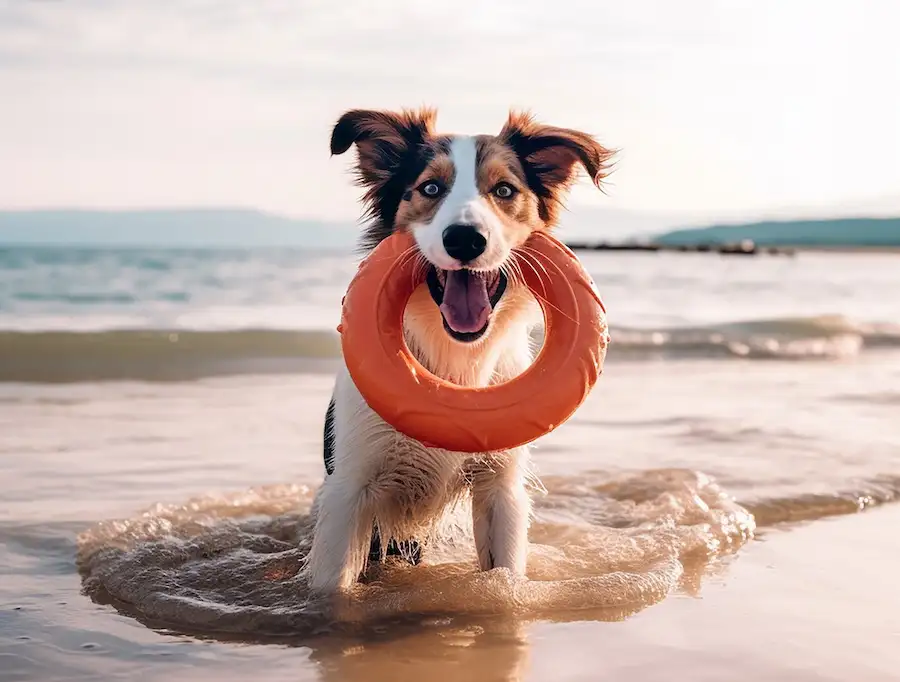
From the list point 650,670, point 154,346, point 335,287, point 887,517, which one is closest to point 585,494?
point 887,517

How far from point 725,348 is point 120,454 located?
31.6ft

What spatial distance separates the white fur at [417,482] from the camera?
4.84m

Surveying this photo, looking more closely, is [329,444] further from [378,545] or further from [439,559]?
[439,559]

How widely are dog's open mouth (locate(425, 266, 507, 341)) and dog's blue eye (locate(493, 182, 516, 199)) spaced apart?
0.37m

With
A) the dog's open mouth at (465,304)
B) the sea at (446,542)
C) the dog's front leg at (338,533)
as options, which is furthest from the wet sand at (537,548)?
the dog's open mouth at (465,304)

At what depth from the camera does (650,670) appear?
13.3 ft

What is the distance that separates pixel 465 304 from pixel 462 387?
1.18ft

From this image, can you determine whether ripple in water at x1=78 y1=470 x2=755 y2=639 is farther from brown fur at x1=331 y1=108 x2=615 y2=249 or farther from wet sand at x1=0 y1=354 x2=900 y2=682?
brown fur at x1=331 y1=108 x2=615 y2=249

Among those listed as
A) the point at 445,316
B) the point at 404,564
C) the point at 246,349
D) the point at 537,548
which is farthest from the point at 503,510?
the point at 246,349

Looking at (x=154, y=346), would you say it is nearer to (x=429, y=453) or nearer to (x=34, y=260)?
(x=429, y=453)

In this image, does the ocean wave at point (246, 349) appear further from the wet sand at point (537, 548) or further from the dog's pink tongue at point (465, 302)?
the dog's pink tongue at point (465, 302)

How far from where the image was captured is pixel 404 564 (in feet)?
18.0

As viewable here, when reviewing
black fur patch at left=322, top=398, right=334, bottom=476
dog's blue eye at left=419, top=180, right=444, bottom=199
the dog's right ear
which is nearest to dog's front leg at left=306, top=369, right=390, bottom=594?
black fur patch at left=322, top=398, right=334, bottom=476

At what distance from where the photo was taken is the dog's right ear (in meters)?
5.01
